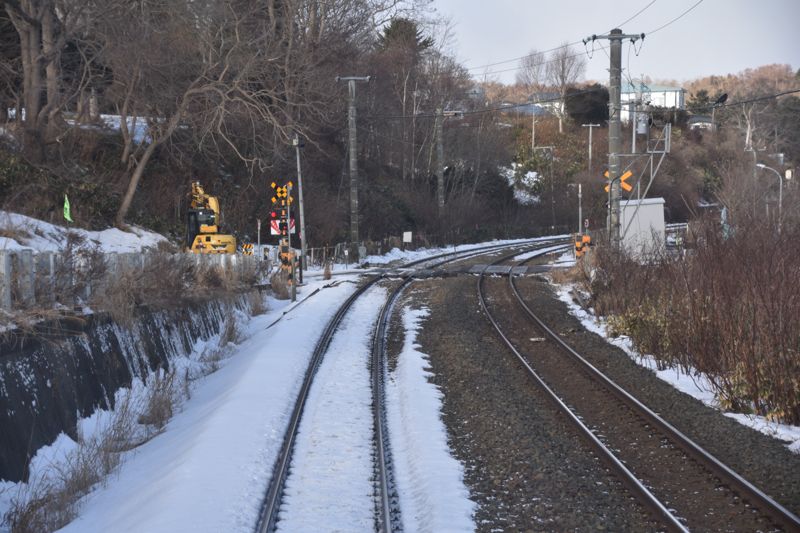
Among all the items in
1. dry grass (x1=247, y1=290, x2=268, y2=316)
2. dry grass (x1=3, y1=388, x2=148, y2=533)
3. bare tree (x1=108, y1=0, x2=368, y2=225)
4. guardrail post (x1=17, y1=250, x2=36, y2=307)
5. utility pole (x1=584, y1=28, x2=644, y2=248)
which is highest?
bare tree (x1=108, y1=0, x2=368, y2=225)

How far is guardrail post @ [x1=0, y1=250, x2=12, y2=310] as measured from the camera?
10722 millimetres

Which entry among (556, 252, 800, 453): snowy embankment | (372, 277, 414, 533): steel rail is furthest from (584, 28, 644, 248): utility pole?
(372, 277, 414, 533): steel rail

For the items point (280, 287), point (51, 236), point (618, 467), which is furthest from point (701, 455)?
point (51, 236)

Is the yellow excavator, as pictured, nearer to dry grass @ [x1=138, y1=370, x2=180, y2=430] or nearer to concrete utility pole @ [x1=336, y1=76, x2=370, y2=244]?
Result: concrete utility pole @ [x1=336, y1=76, x2=370, y2=244]

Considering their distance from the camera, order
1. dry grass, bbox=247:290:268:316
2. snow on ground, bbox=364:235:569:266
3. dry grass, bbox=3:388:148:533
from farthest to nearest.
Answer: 1. snow on ground, bbox=364:235:569:266
2. dry grass, bbox=247:290:268:316
3. dry grass, bbox=3:388:148:533

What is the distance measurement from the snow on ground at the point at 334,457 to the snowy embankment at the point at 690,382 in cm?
460

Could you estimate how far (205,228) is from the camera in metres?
31.6

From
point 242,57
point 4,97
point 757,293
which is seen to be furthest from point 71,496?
point 4,97

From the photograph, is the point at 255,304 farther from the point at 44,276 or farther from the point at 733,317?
the point at 733,317

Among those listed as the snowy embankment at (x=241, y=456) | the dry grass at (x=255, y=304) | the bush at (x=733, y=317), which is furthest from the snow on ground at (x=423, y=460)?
the dry grass at (x=255, y=304)

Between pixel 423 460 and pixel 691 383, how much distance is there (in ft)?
18.0

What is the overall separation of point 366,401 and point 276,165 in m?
32.5

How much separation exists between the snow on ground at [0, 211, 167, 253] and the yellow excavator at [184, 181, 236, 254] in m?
1.52

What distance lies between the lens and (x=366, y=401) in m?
11.4
